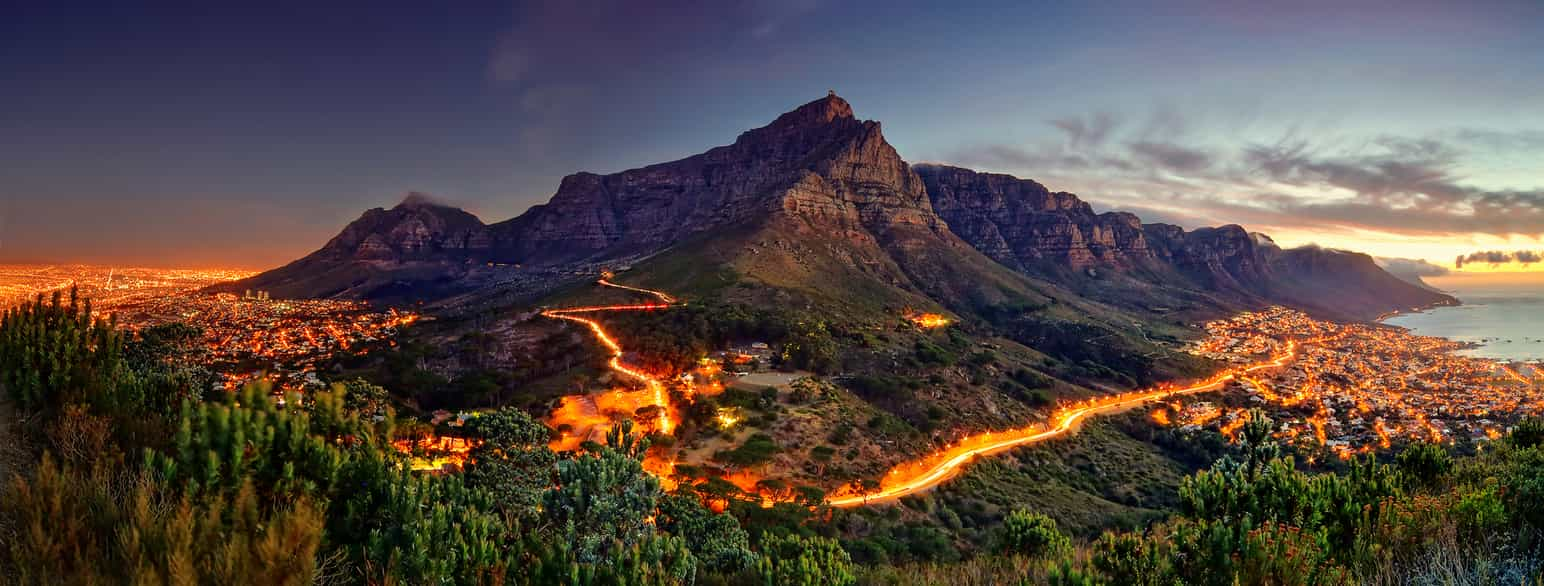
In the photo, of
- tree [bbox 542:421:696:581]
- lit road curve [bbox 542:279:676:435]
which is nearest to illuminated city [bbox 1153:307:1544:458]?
lit road curve [bbox 542:279:676:435]

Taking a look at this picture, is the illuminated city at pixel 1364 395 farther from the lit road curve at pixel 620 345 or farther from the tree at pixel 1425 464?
the lit road curve at pixel 620 345

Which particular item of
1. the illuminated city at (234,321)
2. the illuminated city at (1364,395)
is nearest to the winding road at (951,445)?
the illuminated city at (1364,395)

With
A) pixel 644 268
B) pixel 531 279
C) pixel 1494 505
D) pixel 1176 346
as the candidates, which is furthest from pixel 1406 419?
pixel 531 279

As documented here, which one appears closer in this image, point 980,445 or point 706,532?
point 706,532

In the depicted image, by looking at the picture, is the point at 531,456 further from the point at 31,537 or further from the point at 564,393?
the point at 564,393

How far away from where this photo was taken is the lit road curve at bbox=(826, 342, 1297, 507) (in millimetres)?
44969

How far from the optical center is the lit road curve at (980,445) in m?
45.0

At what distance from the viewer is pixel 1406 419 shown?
73.3 metres

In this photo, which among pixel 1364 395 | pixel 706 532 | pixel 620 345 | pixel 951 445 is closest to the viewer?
pixel 706 532

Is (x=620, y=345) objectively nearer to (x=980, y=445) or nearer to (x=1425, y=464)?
(x=980, y=445)

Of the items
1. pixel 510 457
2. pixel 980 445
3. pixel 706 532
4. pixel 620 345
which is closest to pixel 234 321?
pixel 620 345

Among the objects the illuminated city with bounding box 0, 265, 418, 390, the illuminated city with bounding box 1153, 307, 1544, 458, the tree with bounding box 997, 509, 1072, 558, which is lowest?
the illuminated city with bounding box 1153, 307, 1544, 458

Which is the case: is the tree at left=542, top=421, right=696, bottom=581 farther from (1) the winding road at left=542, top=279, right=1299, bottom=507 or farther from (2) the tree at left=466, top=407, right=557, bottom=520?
(1) the winding road at left=542, top=279, right=1299, bottom=507

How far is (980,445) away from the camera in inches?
2323
